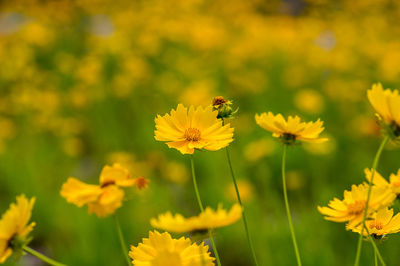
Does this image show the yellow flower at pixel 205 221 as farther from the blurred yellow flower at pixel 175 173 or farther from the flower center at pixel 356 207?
the blurred yellow flower at pixel 175 173

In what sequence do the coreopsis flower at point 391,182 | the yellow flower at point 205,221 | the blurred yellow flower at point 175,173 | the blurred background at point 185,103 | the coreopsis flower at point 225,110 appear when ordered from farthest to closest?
the blurred yellow flower at point 175,173 < the blurred background at point 185,103 < the coreopsis flower at point 225,110 < the coreopsis flower at point 391,182 < the yellow flower at point 205,221

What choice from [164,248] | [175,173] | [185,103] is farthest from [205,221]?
[185,103]

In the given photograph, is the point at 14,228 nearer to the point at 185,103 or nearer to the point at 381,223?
the point at 381,223

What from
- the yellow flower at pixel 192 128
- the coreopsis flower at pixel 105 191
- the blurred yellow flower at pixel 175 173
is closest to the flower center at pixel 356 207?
the yellow flower at pixel 192 128

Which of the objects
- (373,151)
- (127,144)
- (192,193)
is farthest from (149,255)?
(127,144)

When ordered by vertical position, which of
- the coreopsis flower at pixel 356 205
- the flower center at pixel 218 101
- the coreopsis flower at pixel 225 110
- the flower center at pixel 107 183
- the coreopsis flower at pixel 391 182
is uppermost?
the flower center at pixel 218 101

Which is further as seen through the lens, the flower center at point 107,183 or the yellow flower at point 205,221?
the flower center at point 107,183

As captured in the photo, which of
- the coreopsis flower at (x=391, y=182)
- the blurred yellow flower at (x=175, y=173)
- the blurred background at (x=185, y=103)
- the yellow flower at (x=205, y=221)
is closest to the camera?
the yellow flower at (x=205, y=221)
